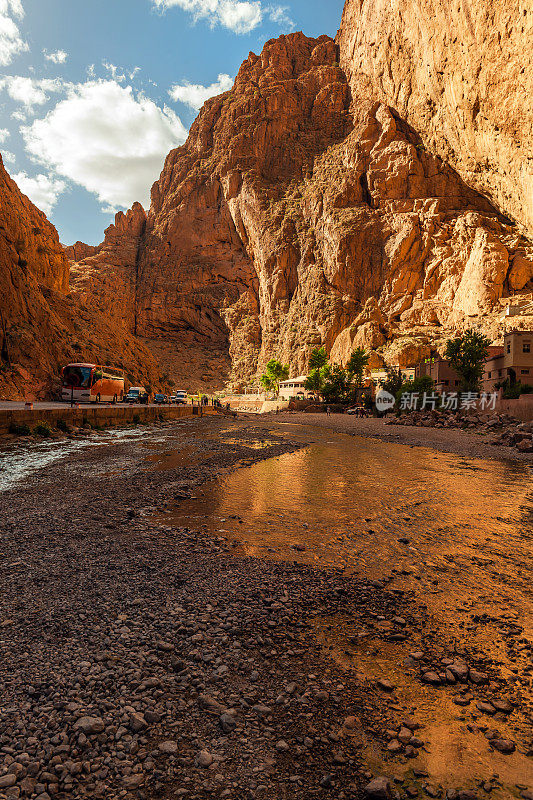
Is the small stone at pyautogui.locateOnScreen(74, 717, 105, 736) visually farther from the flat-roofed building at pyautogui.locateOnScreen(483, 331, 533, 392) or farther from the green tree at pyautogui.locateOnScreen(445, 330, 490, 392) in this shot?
the green tree at pyautogui.locateOnScreen(445, 330, 490, 392)

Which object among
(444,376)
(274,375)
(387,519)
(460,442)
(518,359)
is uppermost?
(518,359)

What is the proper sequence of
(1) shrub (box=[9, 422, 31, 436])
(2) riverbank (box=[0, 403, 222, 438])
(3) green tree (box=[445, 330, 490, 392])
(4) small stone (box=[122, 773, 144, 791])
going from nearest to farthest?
(4) small stone (box=[122, 773, 144, 791])
(1) shrub (box=[9, 422, 31, 436])
(2) riverbank (box=[0, 403, 222, 438])
(3) green tree (box=[445, 330, 490, 392])

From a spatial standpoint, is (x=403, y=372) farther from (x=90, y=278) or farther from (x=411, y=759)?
(x=90, y=278)

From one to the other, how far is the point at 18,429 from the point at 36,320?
2500cm

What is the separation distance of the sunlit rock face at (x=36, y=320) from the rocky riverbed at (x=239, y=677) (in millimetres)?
33711

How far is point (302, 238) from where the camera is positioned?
372 ft

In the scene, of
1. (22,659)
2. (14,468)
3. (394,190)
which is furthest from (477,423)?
(394,190)

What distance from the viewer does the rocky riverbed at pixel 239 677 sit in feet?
8.05

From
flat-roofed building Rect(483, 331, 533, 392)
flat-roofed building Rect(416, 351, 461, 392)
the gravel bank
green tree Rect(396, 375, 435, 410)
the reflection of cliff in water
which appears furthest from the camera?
Result: flat-roofed building Rect(416, 351, 461, 392)

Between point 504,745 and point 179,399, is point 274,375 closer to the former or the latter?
point 179,399

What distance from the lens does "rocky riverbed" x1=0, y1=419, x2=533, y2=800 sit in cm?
245

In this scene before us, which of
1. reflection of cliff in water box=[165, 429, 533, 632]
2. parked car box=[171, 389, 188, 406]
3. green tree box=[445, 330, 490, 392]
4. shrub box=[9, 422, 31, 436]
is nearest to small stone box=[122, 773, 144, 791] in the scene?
reflection of cliff in water box=[165, 429, 533, 632]

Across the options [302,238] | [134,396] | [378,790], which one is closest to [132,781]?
[378,790]

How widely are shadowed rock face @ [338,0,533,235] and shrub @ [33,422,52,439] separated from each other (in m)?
76.1
